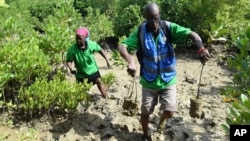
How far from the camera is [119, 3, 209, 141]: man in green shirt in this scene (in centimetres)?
465

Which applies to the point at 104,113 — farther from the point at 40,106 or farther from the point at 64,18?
the point at 64,18

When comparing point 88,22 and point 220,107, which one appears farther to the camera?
point 88,22

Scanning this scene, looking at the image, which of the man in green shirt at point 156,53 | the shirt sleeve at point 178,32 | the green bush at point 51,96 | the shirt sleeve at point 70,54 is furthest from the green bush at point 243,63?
the shirt sleeve at point 70,54

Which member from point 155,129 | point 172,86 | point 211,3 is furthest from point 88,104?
point 211,3

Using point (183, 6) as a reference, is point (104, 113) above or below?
below

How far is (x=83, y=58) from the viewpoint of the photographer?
618cm

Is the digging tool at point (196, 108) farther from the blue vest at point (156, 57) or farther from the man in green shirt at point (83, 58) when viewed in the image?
the man in green shirt at point (83, 58)

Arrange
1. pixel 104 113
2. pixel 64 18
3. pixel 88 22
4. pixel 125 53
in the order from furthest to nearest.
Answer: pixel 88 22
pixel 64 18
pixel 104 113
pixel 125 53

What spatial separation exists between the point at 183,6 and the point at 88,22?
102 inches

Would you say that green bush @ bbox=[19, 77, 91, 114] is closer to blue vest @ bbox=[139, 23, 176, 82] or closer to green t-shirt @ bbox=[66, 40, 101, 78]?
green t-shirt @ bbox=[66, 40, 101, 78]

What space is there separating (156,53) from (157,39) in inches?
6.6

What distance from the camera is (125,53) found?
4.64 metres

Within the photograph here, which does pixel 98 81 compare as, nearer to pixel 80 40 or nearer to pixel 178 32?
pixel 80 40

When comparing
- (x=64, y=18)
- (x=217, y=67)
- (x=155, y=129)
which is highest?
(x=64, y=18)
